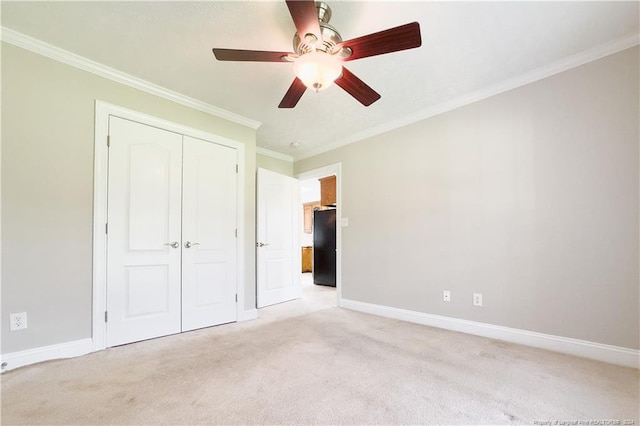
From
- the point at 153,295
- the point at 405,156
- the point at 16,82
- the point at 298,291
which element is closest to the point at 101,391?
the point at 153,295

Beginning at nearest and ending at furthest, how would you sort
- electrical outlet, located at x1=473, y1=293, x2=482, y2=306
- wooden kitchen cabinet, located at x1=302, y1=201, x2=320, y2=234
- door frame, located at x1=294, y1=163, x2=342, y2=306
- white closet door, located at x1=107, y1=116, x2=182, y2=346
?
white closet door, located at x1=107, y1=116, x2=182, y2=346
electrical outlet, located at x1=473, y1=293, x2=482, y2=306
door frame, located at x1=294, y1=163, x2=342, y2=306
wooden kitchen cabinet, located at x1=302, y1=201, x2=320, y2=234

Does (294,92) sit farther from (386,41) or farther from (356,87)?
(386,41)

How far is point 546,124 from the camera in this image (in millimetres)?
2453

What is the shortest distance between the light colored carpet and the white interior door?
1.48 meters

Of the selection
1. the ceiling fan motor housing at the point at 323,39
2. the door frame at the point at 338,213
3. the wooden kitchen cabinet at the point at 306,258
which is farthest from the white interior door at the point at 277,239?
the wooden kitchen cabinet at the point at 306,258

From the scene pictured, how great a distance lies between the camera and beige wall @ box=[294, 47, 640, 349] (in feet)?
7.00

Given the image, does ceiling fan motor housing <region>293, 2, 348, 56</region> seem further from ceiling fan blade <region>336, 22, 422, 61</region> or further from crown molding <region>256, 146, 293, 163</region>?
crown molding <region>256, 146, 293, 163</region>

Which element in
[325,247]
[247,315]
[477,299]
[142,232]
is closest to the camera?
[142,232]

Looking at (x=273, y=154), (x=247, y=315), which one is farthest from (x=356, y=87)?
(x=273, y=154)

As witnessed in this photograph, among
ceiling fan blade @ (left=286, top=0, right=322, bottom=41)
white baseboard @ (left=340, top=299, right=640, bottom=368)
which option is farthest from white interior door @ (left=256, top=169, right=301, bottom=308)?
ceiling fan blade @ (left=286, top=0, right=322, bottom=41)

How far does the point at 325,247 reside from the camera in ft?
19.1

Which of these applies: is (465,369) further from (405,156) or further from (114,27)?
(114,27)

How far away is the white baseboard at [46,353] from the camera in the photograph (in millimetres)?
1985

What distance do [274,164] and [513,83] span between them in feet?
11.1
